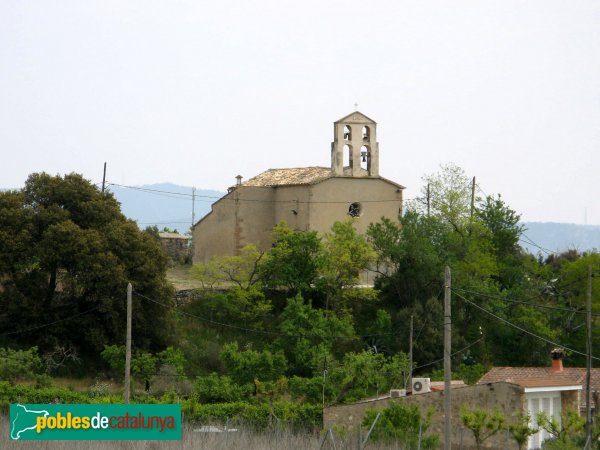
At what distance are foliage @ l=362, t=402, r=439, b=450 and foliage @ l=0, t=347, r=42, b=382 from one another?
1249cm

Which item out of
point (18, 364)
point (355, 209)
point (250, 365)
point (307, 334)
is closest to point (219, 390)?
point (250, 365)

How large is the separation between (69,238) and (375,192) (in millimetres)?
17000

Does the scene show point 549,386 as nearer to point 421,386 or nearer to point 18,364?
point 421,386

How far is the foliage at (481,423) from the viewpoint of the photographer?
32188 mm

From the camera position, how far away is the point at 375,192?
57375 millimetres

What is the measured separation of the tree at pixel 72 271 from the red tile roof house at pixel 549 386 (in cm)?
1231

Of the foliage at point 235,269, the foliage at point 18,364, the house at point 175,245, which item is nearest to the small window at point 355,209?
the foliage at point 235,269

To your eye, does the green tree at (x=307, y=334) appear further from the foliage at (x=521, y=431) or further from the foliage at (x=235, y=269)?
the foliage at (x=521, y=431)

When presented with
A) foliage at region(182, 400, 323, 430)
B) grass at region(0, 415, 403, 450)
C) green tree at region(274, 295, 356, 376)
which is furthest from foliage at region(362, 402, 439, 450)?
green tree at region(274, 295, 356, 376)

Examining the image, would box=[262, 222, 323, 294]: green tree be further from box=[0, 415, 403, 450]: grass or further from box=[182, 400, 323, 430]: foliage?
box=[0, 415, 403, 450]: grass

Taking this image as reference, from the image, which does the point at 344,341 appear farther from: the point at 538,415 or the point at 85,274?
the point at 538,415

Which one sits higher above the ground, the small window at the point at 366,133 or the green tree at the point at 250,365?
the small window at the point at 366,133

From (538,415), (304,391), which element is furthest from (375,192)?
(538,415)

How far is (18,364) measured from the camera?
40906 millimetres
